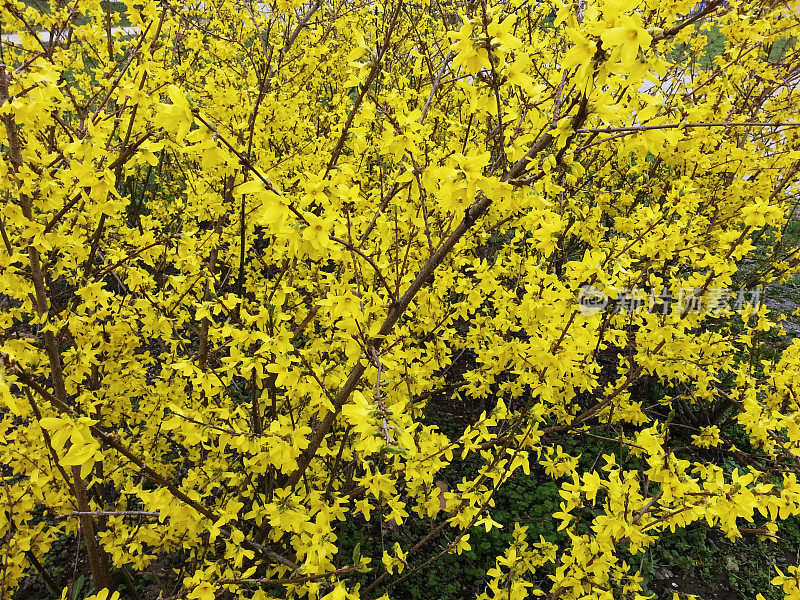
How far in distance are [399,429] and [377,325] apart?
51cm

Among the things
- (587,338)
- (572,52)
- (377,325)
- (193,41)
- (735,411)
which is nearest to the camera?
(572,52)

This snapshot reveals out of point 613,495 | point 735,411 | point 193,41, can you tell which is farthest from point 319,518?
point 735,411

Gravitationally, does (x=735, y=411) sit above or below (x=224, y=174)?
below

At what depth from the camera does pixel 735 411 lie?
4309 millimetres

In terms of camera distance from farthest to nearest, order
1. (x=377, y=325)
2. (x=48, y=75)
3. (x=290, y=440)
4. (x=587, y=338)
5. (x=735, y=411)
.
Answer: (x=735, y=411) < (x=587, y=338) < (x=290, y=440) < (x=377, y=325) < (x=48, y=75)

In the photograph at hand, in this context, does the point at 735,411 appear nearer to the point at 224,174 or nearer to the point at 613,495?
the point at 613,495

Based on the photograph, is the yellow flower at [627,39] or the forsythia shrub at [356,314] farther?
the forsythia shrub at [356,314]

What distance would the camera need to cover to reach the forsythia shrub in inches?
61.7

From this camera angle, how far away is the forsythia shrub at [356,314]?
1.57m

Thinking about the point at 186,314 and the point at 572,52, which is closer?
the point at 572,52

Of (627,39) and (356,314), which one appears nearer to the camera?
(627,39)

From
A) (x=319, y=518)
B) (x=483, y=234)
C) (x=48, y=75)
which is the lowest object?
(x=319, y=518)

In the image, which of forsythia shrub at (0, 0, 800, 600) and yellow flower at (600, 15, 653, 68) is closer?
yellow flower at (600, 15, 653, 68)

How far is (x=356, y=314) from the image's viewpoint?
1.74m
